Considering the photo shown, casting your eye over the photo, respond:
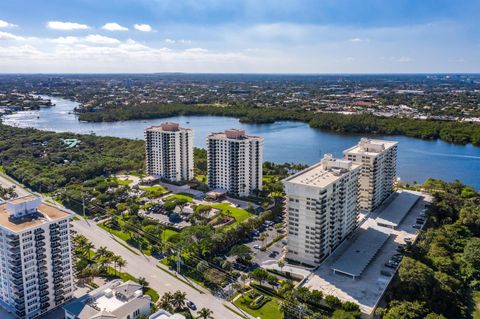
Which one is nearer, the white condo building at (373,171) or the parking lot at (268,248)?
the parking lot at (268,248)

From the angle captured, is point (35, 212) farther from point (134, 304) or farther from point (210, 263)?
point (210, 263)

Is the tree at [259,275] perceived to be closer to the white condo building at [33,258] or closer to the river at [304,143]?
the white condo building at [33,258]

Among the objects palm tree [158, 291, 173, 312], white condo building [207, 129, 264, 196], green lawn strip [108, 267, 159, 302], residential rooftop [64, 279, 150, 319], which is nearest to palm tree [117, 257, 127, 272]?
green lawn strip [108, 267, 159, 302]

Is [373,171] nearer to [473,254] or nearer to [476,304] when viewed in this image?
[473,254]

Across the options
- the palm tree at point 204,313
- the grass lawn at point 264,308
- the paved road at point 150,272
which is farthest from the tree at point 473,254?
the palm tree at point 204,313

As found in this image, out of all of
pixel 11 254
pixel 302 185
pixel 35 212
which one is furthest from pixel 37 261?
pixel 302 185

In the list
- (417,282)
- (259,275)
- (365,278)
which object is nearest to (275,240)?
(259,275)
